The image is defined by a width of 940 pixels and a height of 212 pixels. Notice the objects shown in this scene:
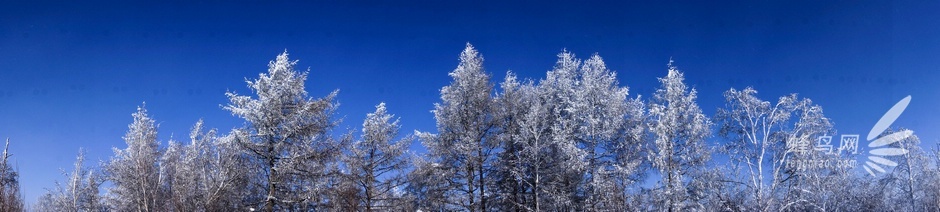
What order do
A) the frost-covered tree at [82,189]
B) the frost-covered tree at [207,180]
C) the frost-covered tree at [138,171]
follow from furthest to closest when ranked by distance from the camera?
the frost-covered tree at [82,189]
the frost-covered tree at [138,171]
the frost-covered tree at [207,180]

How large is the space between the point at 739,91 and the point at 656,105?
3270 mm

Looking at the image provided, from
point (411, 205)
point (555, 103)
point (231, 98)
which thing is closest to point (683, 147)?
point (555, 103)

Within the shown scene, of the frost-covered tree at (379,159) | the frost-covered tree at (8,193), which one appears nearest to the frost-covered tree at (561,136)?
the frost-covered tree at (379,159)

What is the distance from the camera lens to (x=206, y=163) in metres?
20.9

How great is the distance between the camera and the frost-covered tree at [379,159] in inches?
998

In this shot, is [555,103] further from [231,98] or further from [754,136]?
[231,98]

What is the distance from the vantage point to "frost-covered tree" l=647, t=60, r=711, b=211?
70.8ft

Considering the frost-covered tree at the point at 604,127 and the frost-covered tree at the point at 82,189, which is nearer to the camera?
the frost-covered tree at the point at 604,127

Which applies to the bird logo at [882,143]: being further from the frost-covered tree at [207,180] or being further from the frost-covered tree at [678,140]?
the frost-covered tree at [207,180]

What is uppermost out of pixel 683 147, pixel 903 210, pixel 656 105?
pixel 656 105

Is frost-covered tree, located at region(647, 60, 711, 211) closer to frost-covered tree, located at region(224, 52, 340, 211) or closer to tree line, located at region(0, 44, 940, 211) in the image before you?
tree line, located at region(0, 44, 940, 211)

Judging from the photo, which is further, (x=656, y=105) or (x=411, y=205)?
(x=411, y=205)

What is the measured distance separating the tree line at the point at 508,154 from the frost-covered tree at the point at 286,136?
5 centimetres

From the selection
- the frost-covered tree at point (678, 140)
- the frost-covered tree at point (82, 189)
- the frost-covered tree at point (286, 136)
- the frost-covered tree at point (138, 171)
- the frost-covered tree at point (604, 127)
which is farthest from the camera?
the frost-covered tree at point (82, 189)
